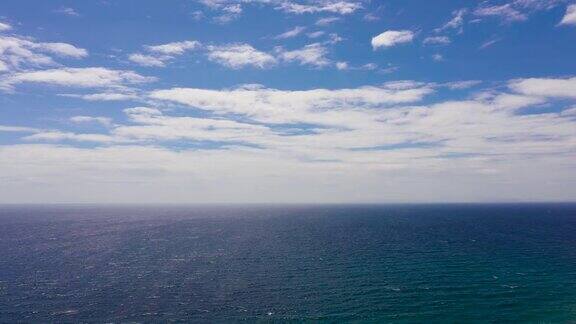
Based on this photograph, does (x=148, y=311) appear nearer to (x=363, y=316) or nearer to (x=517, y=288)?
(x=363, y=316)

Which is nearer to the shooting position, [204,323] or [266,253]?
[204,323]

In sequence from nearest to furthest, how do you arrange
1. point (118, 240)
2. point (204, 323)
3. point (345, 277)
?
point (204, 323) < point (345, 277) < point (118, 240)

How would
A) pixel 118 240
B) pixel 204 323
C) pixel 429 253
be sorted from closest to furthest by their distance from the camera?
1. pixel 204 323
2. pixel 429 253
3. pixel 118 240

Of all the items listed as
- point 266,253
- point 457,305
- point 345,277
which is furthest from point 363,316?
point 266,253

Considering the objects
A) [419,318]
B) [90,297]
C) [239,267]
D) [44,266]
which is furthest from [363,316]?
[44,266]

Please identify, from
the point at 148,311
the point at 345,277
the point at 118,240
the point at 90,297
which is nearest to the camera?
the point at 148,311

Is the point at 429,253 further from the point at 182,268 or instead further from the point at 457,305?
the point at 182,268

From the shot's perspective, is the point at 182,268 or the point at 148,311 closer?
the point at 148,311

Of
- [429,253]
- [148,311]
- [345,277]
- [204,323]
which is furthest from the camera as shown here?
[429,253]
